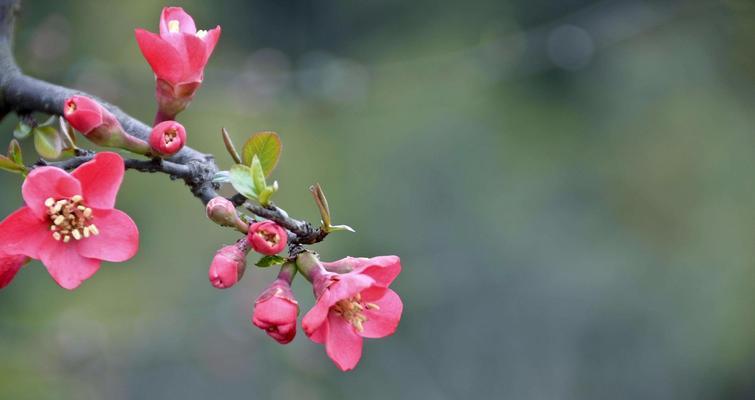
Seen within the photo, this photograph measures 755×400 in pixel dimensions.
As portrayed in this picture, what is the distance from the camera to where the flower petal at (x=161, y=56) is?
2.40 feet

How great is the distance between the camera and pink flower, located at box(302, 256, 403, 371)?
0.68 m

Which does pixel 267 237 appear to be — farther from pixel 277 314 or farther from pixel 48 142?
pixel 48 142

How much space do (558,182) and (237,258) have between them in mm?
2940

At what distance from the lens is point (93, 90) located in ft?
7.52

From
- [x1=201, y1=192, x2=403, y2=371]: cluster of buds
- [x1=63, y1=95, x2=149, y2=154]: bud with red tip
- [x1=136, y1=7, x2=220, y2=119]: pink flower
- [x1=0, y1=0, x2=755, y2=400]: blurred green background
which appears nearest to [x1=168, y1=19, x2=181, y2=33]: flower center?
[x1=136, y1=7, x2=220, y2=119]: pink flower

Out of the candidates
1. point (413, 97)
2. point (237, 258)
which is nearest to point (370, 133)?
point (413, 97)

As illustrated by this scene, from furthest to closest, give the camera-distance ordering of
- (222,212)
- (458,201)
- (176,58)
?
(458,201)
(176,58)
(222,212)

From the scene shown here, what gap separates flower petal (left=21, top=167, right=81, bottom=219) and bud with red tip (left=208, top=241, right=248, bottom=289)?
13 centimetres

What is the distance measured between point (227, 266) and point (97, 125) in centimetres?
18

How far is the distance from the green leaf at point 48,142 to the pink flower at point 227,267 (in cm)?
23

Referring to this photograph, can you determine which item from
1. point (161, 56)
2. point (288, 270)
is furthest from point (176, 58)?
point (288, 270)

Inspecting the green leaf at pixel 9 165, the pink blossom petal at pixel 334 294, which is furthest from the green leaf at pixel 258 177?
the green leaf at pixel 9 165

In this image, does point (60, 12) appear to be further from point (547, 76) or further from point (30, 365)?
point (547, 76)

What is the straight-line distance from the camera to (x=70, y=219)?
0.70m
